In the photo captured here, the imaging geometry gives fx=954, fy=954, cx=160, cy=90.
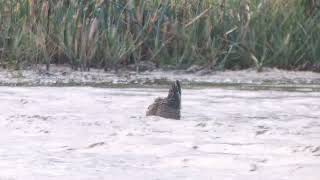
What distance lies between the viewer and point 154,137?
487 centimetres

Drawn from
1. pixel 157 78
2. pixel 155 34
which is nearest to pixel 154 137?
pixel 157 78

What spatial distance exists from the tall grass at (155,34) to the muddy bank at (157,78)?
0.14 metres

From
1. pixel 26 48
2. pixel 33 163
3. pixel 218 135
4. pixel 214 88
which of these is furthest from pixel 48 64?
pixel 33 163

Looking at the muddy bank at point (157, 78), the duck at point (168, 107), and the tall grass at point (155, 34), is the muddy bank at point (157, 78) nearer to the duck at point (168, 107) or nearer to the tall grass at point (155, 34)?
the tall grass at point (155, 34)

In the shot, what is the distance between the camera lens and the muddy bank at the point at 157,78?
8.17 meters

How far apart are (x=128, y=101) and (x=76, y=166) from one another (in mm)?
2601

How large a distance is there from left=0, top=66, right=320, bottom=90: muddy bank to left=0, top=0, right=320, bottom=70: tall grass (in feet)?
0.44

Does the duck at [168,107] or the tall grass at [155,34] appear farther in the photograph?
the tall grass at [155,34]

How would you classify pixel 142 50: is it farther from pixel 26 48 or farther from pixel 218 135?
pixel 218 135

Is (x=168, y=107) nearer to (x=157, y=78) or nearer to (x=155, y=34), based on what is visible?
(x=157, y=78)

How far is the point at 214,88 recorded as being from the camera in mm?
A: 7715

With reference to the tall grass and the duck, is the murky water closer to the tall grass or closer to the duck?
the duck

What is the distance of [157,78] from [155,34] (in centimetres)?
68

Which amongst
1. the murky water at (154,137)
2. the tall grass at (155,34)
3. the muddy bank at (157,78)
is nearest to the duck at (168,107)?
the murky water at (154,137)
